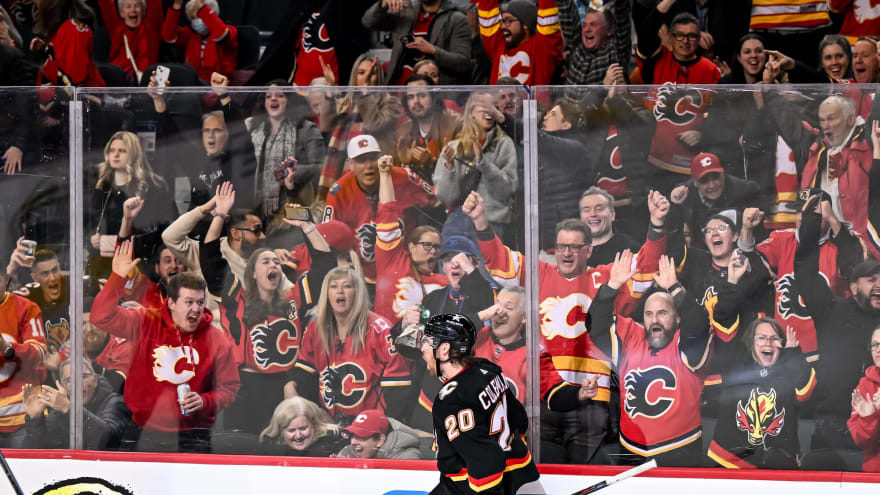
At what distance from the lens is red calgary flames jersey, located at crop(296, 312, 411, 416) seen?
409 cm

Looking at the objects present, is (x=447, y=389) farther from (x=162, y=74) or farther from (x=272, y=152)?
(x=162, y=74)

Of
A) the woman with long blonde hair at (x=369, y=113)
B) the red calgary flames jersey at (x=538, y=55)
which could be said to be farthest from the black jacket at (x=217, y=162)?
the red calgary flames jersey at (x=538, y=55)

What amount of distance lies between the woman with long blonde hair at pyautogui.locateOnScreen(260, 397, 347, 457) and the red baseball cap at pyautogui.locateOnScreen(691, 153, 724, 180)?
1.73 meters

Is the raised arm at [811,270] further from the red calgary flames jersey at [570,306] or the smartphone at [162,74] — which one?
the smartphone at [162,74]

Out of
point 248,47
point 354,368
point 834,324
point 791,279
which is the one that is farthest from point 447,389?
point 248,47

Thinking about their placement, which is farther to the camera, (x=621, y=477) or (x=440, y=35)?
(x=440, y=35)

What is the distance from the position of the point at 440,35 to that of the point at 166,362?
2.38 metres

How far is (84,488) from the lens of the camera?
13.6ft

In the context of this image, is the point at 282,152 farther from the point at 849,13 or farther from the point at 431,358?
the point at 849,13

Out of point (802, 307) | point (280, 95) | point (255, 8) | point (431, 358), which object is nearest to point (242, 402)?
point (431, 358)

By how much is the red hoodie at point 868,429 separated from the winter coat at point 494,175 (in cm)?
148

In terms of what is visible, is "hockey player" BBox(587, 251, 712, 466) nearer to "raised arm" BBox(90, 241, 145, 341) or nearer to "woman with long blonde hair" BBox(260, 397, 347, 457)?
"woman with long blonde hair" BBox(260, 397, 347, 457)

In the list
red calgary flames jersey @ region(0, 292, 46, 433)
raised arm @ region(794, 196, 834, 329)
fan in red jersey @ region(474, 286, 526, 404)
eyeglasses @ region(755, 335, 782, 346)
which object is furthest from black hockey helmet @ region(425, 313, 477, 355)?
red calgary flames jersey @ region(0, 292, 46, 433)

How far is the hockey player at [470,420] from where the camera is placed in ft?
11.3
